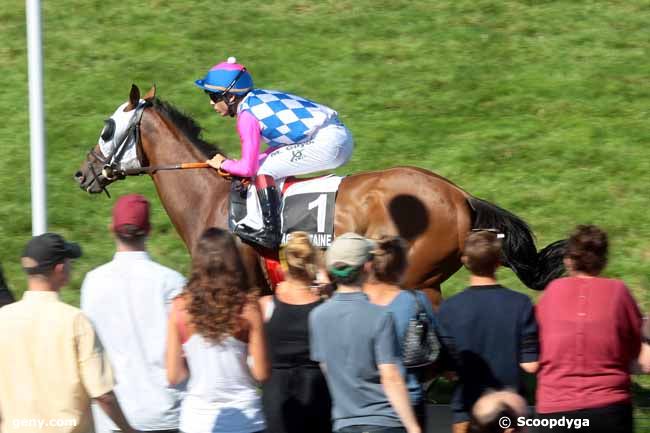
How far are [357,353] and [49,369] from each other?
123cm

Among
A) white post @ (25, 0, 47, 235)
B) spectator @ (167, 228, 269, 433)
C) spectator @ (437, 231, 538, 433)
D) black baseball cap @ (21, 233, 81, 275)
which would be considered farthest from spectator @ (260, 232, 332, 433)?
white post @ (25, 0, 47, 235)

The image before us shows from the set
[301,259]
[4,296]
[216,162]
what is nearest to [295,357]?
[301,259]

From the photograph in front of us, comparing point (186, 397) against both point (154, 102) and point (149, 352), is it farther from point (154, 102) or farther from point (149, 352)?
point (154, 102)

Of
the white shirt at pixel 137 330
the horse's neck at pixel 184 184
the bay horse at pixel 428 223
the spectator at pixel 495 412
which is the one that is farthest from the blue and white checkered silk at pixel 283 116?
the spectator at pixel 495 412

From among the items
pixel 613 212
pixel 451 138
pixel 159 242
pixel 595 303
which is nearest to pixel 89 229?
pixel 159 242

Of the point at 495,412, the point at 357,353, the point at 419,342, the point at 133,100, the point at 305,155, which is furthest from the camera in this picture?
the point at 133,100

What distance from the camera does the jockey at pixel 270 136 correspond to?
7.39 meters

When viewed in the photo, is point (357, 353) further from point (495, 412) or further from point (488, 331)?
point (495, 412)

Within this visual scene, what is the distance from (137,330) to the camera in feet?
16.2

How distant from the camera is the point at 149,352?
495 centimetres

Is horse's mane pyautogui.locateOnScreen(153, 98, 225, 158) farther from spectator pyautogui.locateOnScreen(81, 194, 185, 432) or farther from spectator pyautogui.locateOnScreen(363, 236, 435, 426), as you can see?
spectator pyautogui.locateOnScreen(363, 236, 435, 426)

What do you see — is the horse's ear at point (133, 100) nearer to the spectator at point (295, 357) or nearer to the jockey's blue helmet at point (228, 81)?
the jockey's blue helmet at point (228, 81)

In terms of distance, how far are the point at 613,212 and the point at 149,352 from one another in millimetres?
6439

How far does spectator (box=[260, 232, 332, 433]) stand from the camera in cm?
501
